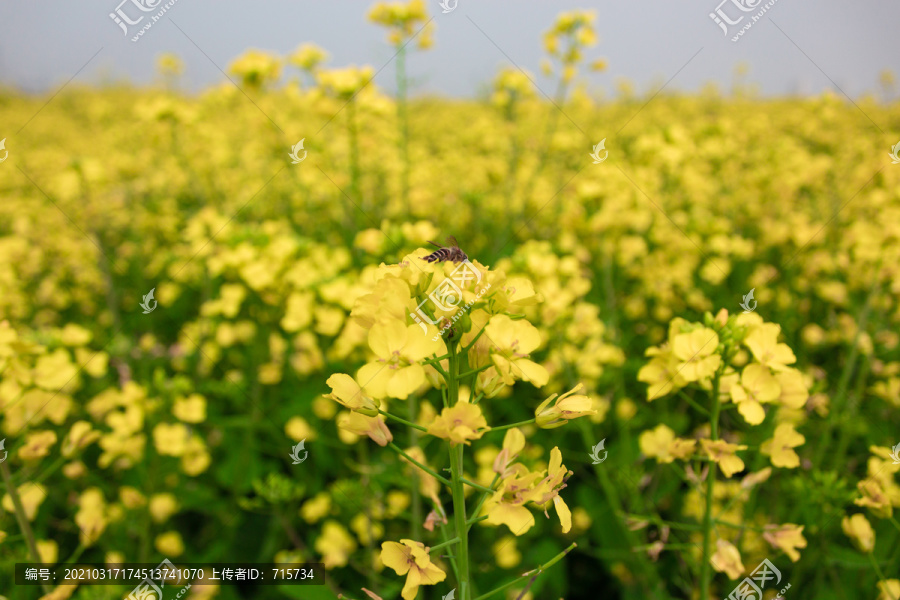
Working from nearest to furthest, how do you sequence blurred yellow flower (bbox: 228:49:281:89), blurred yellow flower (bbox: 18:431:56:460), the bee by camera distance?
the bee
blurred yellow flower (bbox: 18:431:56:460)
blurred yellow flower (bbox: 228:49:281:89)

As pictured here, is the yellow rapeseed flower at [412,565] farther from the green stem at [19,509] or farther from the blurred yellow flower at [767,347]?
the green stem at [19,509]

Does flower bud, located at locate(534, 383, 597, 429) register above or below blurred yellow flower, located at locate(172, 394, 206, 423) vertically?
above

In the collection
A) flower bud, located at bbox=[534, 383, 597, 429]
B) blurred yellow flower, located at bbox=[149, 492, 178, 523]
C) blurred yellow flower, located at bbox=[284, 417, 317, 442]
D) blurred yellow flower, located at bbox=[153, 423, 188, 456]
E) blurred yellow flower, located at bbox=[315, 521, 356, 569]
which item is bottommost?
blurred yellow flower, located at bbox=[315, 521, 356, 569]

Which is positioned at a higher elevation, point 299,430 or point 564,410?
point 564,410

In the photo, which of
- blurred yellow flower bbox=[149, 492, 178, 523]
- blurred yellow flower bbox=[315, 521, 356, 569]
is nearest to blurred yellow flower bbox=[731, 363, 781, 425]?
blurred yellow flower bbox=[315, 521, 356, 569]

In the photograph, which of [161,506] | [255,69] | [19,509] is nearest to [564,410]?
[19,509]

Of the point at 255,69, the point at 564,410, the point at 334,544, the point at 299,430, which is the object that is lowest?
the point at 334,544

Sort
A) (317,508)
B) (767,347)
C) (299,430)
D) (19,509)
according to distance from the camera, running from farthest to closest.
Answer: (299,430), (317,508), (19,509), (767,347)

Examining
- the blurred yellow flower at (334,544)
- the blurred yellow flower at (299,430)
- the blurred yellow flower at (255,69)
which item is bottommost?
the blurred yellow flower at (334,544)

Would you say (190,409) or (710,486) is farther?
(190,409)

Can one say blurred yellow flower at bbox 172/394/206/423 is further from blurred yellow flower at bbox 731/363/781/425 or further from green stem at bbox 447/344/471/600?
blurred yellow flower at bbox 731/363/781/425

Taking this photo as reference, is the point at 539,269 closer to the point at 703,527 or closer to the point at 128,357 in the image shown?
the point at 703,527

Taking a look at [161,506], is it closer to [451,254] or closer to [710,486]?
[451,254]

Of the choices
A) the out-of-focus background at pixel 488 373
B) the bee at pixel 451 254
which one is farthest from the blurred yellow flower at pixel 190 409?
the bee at pixel 451 254
